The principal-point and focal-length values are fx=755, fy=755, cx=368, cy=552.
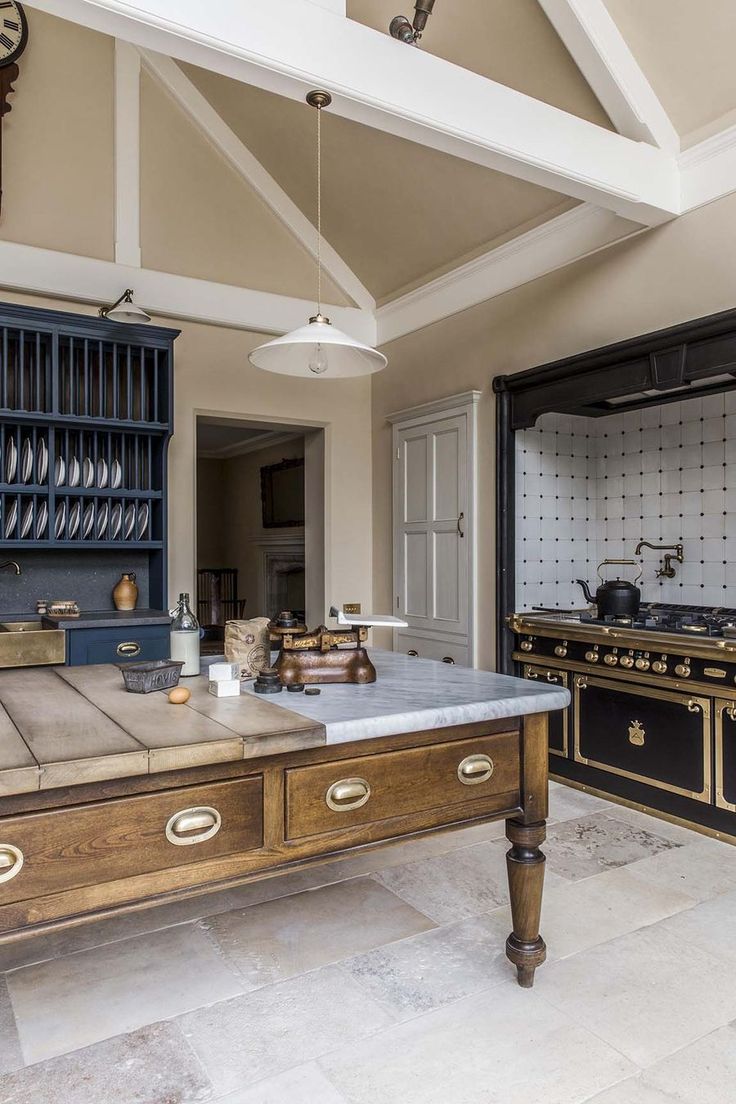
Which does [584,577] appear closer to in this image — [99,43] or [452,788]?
[452,788]

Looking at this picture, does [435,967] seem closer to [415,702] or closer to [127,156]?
[415,702]

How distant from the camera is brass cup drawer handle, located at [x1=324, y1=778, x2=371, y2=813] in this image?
1.73m

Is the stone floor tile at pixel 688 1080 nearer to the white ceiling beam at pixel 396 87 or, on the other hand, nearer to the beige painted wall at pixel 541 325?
the beige painted wall at pixel 541 325

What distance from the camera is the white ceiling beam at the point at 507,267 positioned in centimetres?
390

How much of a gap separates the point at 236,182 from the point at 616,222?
9.08ft

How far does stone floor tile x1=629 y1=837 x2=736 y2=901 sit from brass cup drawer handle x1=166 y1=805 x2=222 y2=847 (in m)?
2.00

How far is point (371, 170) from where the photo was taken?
4699mm

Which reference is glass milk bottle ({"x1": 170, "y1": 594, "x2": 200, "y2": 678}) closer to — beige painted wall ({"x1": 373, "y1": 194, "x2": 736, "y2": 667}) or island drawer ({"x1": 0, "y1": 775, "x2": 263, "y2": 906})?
island drawer ({"x1": 0, "y1": 775, "x2": 263, "y2": 906})

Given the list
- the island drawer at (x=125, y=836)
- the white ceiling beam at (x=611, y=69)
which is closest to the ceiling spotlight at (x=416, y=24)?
the white ceiling beam at (x=611, y=69)

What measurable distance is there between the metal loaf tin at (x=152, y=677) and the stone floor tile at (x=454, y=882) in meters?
1.25

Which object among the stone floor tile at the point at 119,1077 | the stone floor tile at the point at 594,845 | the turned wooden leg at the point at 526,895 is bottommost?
the stone floor tile at the point at 594,845

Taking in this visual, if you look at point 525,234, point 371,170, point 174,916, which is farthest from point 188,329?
point 174,916

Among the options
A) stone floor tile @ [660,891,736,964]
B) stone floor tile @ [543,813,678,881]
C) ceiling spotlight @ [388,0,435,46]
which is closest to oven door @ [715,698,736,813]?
stone floor tile @ [543,813,678,881]

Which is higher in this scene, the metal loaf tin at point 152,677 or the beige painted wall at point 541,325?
the beige painted wall at point 541,325
